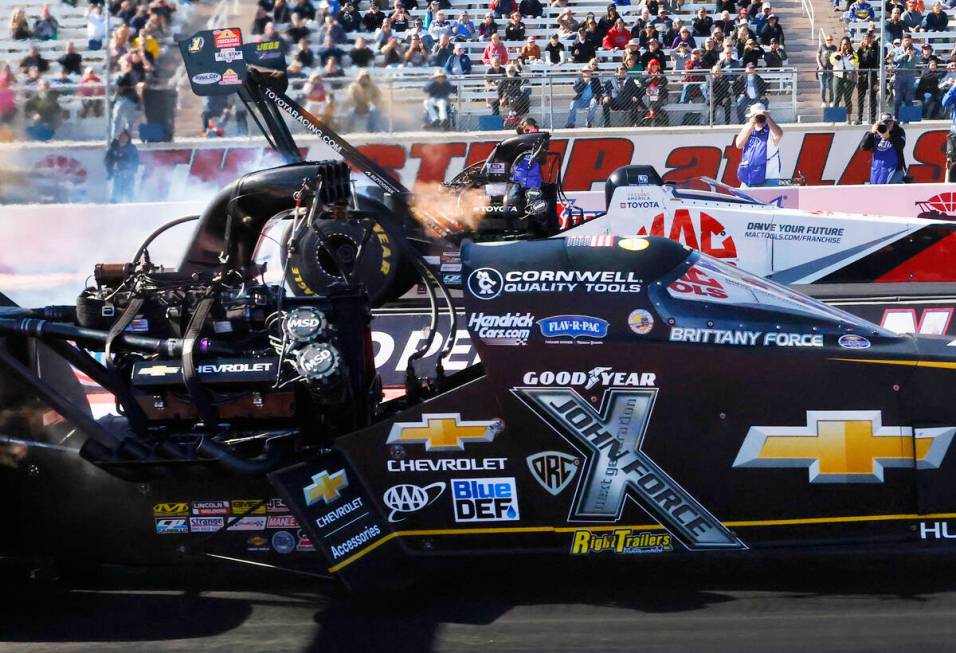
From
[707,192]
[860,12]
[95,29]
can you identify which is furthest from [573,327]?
[860,12]

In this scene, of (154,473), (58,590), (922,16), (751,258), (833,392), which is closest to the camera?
(833,392)

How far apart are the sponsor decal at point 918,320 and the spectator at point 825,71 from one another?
359 inches

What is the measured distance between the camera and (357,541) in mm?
5332

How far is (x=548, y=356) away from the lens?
520 centimetres

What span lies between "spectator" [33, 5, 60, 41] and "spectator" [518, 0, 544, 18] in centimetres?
753

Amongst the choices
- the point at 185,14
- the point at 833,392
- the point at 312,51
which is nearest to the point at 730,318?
the point at 833,392

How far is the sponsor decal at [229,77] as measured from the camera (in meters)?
11.1

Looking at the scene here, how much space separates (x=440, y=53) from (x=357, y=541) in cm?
1419

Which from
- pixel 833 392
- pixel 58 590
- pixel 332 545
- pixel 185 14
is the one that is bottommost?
pixel 58 590

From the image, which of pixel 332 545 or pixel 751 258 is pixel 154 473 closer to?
pixel 332 545

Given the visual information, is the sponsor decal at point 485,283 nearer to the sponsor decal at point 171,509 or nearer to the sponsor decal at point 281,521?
the sponsor decal at point 281,521

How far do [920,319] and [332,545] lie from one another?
5489 mm

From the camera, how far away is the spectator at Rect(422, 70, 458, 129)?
17.4 meters

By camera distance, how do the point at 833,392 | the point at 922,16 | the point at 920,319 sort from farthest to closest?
the point at 922,16, the point at 920,319, the point at 833,392
